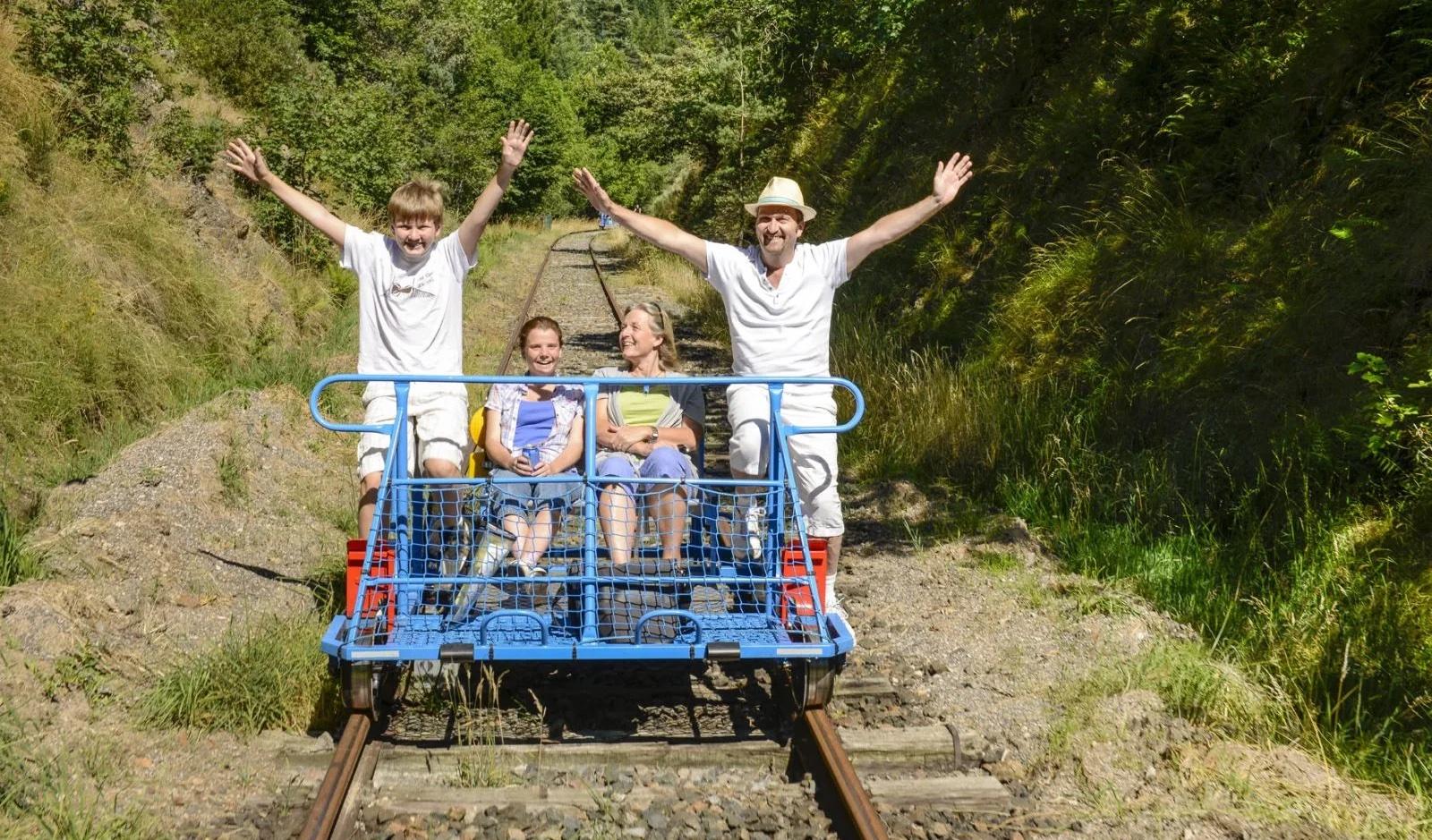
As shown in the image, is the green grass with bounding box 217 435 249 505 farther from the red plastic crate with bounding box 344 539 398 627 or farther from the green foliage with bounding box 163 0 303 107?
the green foliage with bounding box 163 0 303 107

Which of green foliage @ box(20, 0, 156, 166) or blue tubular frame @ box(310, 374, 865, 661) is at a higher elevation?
green foliage @ box(20, 0, 156, 166)

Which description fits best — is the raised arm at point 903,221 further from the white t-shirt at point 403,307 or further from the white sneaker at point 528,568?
the white sneaker at point 528,568

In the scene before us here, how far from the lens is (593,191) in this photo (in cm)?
558

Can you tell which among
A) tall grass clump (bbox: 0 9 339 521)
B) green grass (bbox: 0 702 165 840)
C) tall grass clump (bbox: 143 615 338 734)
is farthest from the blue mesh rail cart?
tall grass clump (bbox: 0 9 339 521)

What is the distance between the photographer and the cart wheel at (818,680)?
4.68 meters

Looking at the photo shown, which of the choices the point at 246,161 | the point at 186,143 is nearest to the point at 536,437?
the point at 246,161

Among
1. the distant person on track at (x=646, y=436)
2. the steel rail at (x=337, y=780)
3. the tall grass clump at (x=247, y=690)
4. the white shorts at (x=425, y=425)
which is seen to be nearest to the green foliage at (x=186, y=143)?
the white shorts at (x=425, y=425)

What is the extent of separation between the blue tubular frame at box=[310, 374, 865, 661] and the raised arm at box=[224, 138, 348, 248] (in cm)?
90

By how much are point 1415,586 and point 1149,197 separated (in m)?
4.77

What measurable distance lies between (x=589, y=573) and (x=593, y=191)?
1792 mm

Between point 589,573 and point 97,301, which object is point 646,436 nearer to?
point 589,573

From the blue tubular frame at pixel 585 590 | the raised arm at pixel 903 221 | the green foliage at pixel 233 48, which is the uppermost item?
the green foliage at pixel 233 48

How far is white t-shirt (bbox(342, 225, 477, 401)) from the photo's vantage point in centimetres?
552

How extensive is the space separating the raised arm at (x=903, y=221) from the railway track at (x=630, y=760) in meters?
1.90
